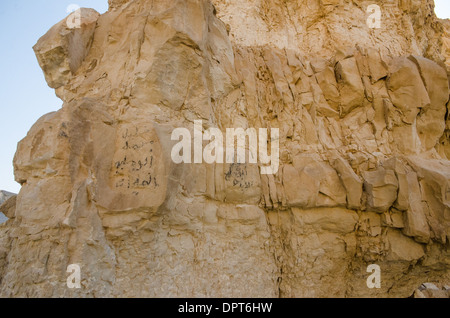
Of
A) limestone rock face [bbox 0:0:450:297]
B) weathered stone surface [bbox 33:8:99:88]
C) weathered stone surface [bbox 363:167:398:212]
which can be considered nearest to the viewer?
limestone rock face [bbox 0:0:450:297]

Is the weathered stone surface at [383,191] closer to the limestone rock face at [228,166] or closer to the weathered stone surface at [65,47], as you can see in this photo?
the limestone rock face at [228,166]

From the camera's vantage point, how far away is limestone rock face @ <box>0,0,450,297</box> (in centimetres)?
394

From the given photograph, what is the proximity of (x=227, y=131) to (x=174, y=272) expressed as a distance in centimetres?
292

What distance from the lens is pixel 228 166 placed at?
507cm

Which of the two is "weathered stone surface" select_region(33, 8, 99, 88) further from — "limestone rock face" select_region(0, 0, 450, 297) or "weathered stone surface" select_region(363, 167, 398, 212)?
"weathered stone surface" select_region(363, 167, 398, 212)

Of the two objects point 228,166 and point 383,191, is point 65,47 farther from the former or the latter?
point 383,191

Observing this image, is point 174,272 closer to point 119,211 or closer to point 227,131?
point 119,211

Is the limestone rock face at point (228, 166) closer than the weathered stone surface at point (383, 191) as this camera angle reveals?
Yes

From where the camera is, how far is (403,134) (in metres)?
6.32

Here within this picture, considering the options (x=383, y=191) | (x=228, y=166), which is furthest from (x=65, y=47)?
(x=383, y=191)

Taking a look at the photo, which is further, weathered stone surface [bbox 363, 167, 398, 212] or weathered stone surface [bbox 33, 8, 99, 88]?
weathered stone surface [bbox 363, 167, 398, 212]

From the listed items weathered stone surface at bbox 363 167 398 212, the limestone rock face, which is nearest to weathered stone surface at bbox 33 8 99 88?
the limestone rock face

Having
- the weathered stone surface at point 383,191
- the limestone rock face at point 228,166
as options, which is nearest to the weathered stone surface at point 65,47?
the limestone rock face at point 228,166

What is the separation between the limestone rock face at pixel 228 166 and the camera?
394 cm
